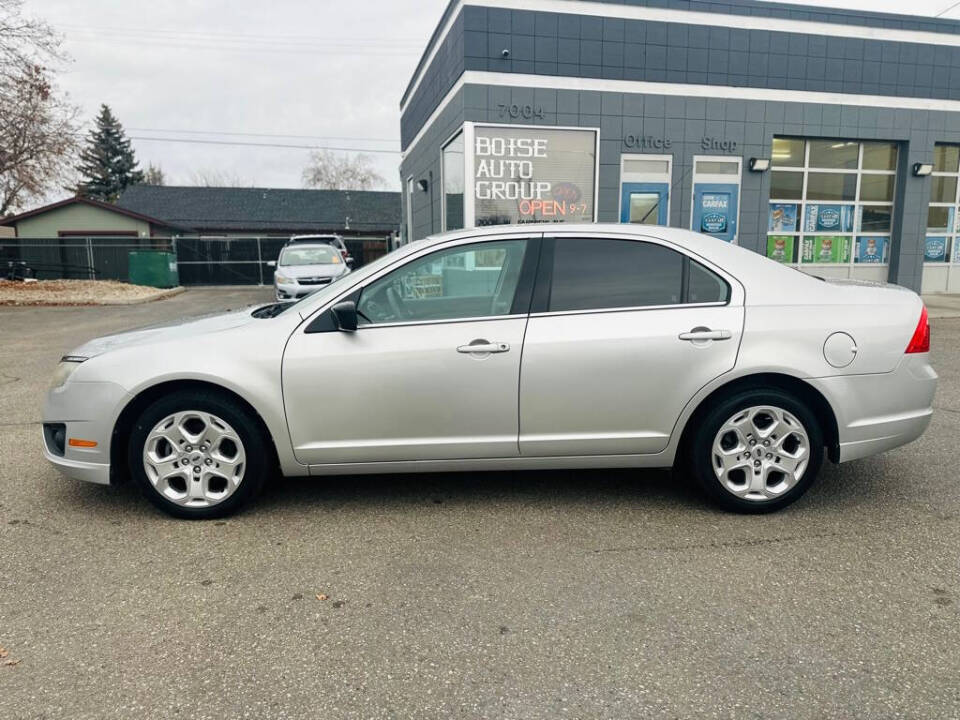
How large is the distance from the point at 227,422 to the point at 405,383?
967 mm

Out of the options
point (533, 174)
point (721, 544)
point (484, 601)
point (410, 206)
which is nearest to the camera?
point (484, 601)

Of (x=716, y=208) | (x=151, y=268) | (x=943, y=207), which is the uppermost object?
(x=943, y=207)

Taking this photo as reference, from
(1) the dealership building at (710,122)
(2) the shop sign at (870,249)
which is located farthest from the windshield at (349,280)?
(2) the shop sign at (870,249)

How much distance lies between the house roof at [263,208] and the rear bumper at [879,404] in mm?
38238

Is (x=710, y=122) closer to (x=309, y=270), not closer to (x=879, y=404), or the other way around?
(x=309, y=270)

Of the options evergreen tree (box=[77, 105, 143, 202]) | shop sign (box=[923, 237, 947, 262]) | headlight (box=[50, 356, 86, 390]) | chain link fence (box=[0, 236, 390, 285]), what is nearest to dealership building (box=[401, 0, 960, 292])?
shop sign (box=[923, 237, 947, 262])

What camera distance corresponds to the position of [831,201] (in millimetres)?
15031

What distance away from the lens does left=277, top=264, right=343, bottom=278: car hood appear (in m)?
14.2

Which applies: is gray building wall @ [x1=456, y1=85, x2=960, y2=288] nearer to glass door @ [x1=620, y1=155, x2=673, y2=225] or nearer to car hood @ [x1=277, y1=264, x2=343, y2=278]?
glass door @ [x1=620, y1=155, x2=673, y2=225]

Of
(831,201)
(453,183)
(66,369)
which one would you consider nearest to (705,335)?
(66,369)

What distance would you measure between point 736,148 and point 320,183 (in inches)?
2196

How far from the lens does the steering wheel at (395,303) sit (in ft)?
12.2

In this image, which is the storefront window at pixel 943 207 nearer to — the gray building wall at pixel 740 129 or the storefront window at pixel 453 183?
the gray building wall at pixel 740 129

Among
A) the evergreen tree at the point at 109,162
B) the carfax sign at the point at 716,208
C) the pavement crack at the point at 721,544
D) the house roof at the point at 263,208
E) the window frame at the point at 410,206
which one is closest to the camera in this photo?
the pavement crack at the point at 721,544
